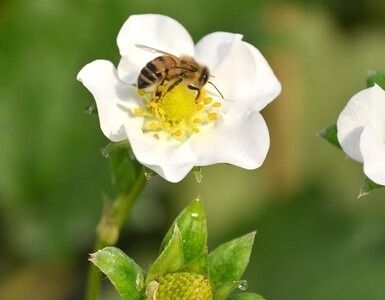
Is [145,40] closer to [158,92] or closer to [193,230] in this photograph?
[158,92]

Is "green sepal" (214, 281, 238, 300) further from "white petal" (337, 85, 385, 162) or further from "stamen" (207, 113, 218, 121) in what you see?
"stamen" (207, 113, 218, 121)

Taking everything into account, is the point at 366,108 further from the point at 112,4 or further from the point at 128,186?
the point at 112,4

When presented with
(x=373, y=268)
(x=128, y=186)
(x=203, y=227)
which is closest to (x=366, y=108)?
(x=203, y=227)

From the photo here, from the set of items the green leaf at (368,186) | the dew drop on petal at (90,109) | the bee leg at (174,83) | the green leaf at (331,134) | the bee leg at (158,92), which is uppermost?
the bee leg at (174,83)

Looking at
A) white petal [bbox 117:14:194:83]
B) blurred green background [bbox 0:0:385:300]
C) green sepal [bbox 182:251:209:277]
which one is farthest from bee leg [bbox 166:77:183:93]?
blurred green background [bbox 0:0:385:300]

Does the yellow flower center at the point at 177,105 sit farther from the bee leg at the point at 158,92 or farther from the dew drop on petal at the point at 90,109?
A: the dew drop on petal at the point at 90,109

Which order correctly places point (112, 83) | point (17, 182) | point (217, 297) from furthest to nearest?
1. point (17, 182)
2. point (112, 83)
3. point (217, 297)

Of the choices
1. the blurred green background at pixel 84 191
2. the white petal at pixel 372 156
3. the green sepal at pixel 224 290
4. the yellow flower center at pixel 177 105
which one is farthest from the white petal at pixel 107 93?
the blurred green background at pixel 84 191

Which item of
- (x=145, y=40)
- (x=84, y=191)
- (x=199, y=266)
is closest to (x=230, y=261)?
(x=199, y=266)
